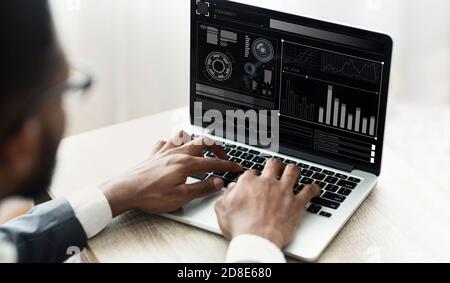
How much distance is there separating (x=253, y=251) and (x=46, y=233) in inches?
11.3

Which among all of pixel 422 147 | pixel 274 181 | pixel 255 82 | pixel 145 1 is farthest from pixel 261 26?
pixel 422 147

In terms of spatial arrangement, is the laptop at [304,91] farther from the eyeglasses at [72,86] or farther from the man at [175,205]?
the eyeglasses at [72,86]

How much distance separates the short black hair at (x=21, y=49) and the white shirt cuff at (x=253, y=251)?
0.56 metres

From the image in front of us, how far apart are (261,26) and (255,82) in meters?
0.10

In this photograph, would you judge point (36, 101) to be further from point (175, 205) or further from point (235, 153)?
point (235, 153)

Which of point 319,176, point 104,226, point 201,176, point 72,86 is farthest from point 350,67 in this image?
point 72,86

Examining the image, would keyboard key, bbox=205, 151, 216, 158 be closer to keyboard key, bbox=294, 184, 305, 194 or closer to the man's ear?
keyboard key, bbox=294, 184, 305, 194

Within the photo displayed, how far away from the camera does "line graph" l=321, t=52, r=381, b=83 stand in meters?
1.04

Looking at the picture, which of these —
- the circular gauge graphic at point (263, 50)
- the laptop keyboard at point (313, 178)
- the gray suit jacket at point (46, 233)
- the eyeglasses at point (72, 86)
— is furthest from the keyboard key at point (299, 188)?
the eyeglasses at point (72, 86)

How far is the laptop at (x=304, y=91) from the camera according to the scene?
1029 mm

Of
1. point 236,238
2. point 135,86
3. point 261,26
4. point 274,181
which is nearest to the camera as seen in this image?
point 236,238

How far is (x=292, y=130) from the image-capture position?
1153 mm

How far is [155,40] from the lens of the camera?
1780 mm
